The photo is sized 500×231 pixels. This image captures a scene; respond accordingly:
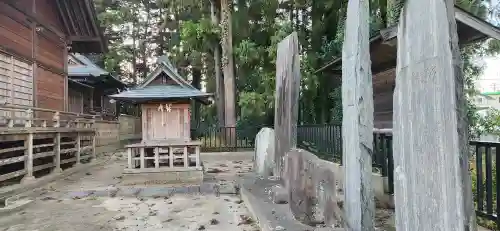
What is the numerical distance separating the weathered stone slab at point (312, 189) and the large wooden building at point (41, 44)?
833 cm

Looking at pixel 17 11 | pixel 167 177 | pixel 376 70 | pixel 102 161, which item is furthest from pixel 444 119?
pixel 102 161

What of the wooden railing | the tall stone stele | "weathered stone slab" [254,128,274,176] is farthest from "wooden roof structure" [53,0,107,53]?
the tall stone stele

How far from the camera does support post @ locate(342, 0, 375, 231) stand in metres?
3.61

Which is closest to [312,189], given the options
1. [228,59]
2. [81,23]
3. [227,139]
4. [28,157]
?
[28,157]

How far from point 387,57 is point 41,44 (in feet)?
34.5

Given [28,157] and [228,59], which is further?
[228,59]

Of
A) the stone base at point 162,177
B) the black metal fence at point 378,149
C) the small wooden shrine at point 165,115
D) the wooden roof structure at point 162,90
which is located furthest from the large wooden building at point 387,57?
the stone base at point 162,177

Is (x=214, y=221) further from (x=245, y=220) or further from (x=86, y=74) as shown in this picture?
A: (x=86, y=74)

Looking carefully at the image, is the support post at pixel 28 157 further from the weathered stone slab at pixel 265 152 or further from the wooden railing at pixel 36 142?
the weathered stone slab at pixel 265 152

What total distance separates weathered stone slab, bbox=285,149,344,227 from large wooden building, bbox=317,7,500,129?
2682 mm

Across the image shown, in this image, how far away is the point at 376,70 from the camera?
9703 mm

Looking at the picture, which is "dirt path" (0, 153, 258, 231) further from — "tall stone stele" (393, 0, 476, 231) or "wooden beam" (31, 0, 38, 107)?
"tall stone stele" (393, 0, 476, 231)

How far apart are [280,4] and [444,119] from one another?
19396 millimetres

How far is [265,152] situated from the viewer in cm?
934
